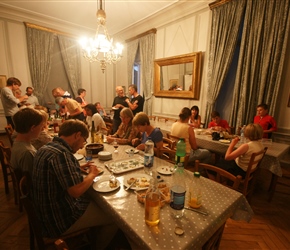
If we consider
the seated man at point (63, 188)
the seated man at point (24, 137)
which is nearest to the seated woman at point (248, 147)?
the seated man at point (63, 188)

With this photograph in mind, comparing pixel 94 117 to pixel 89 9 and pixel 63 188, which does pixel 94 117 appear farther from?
pixel 89 9

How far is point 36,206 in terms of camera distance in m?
1.13

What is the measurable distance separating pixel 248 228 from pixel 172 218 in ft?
4.79

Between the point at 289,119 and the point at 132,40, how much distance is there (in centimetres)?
499

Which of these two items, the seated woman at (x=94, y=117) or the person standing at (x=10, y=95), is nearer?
the seated woman at (x=94, y=117)

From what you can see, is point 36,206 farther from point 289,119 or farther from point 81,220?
point 289,119

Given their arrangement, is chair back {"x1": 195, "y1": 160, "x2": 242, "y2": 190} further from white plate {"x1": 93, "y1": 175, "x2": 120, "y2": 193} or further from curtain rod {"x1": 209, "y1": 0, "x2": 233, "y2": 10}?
curtain rod {"x1": 209, "y1": 0, "x2": 233, "y2": 10}

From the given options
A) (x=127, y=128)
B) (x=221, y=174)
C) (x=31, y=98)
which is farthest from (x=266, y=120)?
(x=31, y=98)

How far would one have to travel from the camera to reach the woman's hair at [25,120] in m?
1.37

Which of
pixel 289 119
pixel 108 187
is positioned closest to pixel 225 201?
pixel 108 187

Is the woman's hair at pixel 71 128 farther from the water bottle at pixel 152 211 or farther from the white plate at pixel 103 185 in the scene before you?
the water bottle at pixel 152 211

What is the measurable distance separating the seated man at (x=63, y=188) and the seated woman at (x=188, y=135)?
1556mm

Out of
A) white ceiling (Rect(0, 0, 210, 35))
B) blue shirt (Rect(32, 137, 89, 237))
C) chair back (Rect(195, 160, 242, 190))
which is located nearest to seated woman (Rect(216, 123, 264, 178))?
chair back (Rect(195, 160, 242, 190))

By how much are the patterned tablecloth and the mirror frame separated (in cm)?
328
